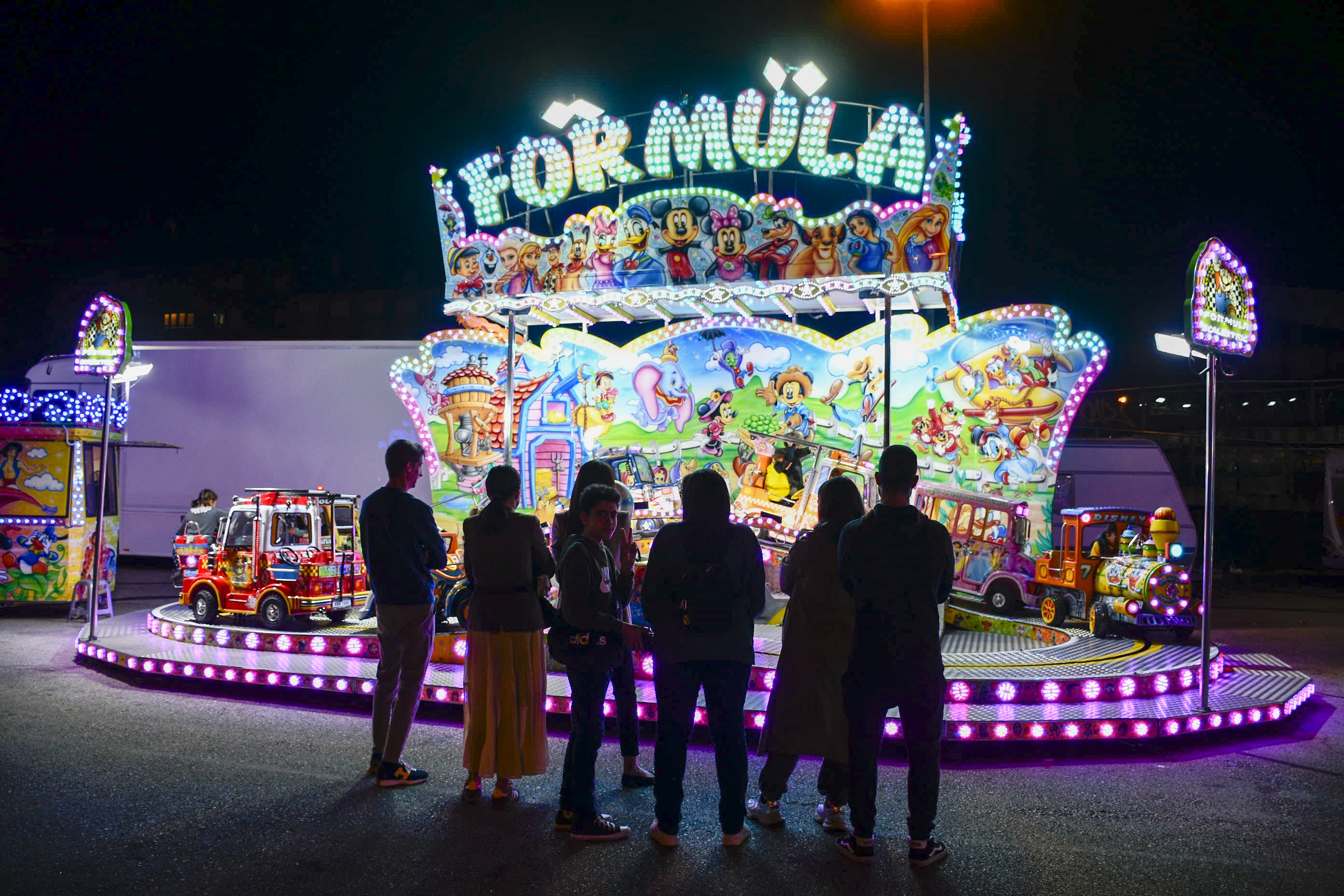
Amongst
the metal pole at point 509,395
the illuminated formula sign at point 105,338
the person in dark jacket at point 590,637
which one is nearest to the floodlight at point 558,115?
the metal pole at point 509,395

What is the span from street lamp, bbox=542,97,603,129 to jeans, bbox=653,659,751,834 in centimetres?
904

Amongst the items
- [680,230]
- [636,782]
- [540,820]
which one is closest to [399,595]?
[540,820]

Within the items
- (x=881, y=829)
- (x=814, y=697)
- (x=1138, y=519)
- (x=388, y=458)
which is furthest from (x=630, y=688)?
(x=1138, y=519)

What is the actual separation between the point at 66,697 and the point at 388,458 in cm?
451

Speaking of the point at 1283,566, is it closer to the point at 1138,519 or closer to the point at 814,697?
the point at 1138,519

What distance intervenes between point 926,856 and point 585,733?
5.59 feet

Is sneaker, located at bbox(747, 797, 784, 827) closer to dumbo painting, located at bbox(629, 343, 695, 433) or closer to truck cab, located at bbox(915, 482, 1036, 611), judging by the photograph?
truck cab, located at bbox(915, 482, 1036, 611)

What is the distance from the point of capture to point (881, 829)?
485 centimetres

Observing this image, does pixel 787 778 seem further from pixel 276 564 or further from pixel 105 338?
pixel 105 338

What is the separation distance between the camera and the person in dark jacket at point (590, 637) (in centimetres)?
457

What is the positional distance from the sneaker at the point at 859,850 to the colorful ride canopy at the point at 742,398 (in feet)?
22.8

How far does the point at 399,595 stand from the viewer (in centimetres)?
546

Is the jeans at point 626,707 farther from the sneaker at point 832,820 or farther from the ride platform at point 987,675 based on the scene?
the sneaker at point 832,820

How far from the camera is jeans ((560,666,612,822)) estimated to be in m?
4.57
